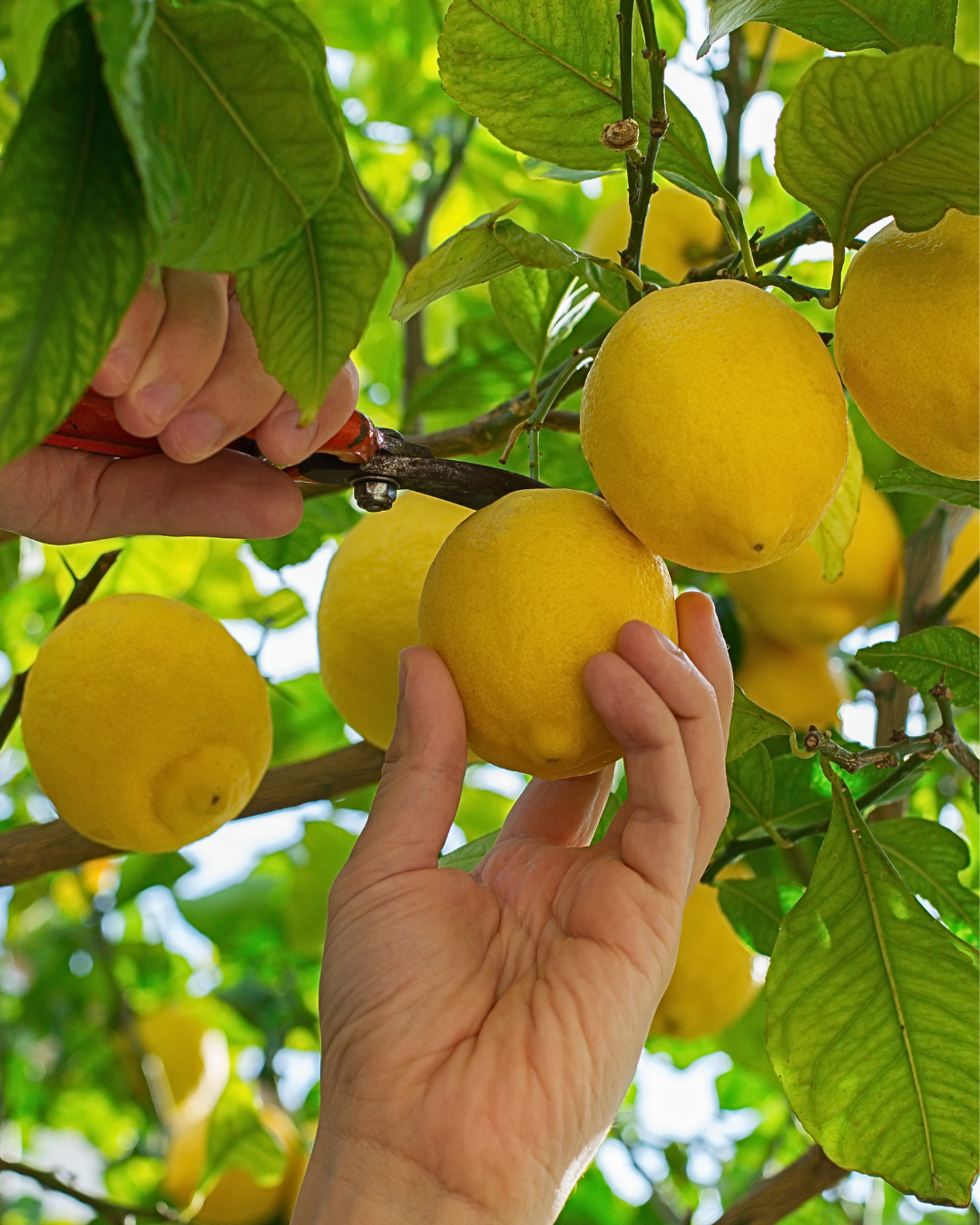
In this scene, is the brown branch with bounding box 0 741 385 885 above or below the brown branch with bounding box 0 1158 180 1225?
above

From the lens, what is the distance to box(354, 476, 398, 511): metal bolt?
65 cm

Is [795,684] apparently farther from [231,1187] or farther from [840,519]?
[231,1187]

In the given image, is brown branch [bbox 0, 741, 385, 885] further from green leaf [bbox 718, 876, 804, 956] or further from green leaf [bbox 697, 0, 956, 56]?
green leaf [bbox 697, 0, 956, 56]

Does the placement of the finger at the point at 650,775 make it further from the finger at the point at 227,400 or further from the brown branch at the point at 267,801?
the brown branch at the point at 267,801

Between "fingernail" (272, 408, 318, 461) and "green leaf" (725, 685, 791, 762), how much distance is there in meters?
0.32

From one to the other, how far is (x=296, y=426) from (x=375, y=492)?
92mm

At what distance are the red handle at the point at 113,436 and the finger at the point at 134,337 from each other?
0.10 metres

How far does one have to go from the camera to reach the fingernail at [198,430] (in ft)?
1.75

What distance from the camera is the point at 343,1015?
0.58m

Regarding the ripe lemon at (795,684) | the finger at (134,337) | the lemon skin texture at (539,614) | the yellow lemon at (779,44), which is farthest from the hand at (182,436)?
the yellow lemon at (779,44)

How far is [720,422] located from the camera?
1.60ft

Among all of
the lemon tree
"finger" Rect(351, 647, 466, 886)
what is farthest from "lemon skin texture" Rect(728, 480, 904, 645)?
"finger" Rect(351, 647, 466, 886)

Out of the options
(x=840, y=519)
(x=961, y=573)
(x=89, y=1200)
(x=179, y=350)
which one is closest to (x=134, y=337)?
(x=179, y=350)

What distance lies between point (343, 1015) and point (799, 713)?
594 millimetres
